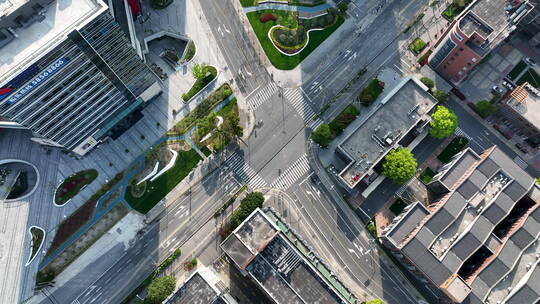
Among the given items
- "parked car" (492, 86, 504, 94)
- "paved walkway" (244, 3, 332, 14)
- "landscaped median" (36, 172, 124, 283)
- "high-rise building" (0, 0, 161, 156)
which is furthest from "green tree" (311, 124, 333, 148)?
"landscaped median" (36, 172, 124, 283)

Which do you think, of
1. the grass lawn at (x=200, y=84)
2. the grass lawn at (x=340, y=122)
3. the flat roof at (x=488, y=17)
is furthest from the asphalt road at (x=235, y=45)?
the flat roof at (x=488, y=17)

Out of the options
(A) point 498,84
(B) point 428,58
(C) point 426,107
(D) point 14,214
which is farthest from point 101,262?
(A) point 498,84

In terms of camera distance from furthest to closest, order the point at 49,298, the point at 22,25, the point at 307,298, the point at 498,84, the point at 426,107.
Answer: the point at 498,84 → the point at 426,107 → the point at 49,298 → the point at 307,298 → the point at 22,25

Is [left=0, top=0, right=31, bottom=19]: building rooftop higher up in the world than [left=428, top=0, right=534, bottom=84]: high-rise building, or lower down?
higher up

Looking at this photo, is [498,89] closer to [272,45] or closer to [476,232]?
[476,232]

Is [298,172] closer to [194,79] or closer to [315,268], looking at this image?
[315,268]

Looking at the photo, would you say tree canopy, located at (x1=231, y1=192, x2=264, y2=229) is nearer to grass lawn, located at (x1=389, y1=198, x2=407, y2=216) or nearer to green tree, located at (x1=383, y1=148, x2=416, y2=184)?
green tree, located at (x1=383, y1=148, x2=416, y2=184)
